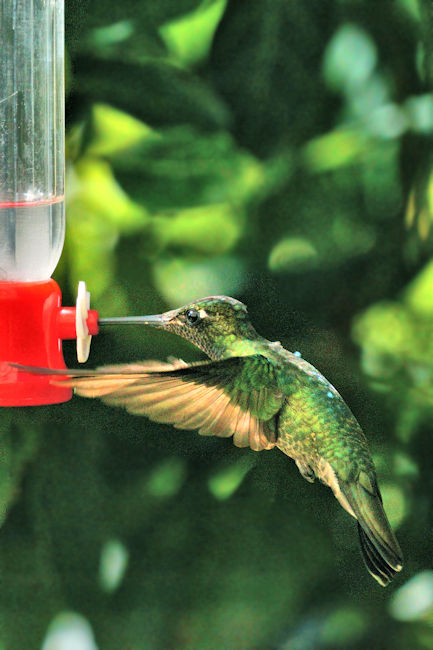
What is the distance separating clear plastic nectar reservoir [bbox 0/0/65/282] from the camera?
1.22 m

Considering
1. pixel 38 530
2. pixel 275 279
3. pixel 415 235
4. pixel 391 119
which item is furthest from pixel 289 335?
pixel 38 530

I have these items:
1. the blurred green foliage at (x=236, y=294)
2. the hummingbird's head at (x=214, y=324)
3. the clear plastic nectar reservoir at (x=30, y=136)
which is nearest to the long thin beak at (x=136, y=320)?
the hummingbird's head at (x=214, y=324)

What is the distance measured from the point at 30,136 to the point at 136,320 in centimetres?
34

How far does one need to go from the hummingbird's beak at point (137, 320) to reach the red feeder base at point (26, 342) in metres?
0.08

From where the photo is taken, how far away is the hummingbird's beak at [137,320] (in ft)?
3.85

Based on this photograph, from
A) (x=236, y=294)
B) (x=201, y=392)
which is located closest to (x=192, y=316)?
(x=201, y=392)

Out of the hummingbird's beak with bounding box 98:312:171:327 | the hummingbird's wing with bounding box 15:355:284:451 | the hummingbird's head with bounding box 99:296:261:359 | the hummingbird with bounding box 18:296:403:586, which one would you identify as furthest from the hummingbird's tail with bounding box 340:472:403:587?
the hummingbird's beak with bounding box 98:312:171:327

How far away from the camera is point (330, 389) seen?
1331 mm

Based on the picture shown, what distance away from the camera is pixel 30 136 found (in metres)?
1.29

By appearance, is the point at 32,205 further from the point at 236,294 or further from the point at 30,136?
the point at 236,294

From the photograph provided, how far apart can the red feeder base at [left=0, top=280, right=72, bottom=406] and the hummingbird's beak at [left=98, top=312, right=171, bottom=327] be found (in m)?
0.08

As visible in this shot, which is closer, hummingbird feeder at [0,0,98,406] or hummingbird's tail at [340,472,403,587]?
hummingbird feeder at [0,0,98,406]

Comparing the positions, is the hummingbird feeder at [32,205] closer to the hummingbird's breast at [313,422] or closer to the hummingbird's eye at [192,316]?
the hummingbird's eye at [192,316]

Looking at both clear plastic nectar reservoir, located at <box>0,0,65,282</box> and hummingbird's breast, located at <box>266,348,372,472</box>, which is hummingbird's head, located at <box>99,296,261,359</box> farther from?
clear plastic nectar reservoir, located at <box>0,0,65,282</box>
